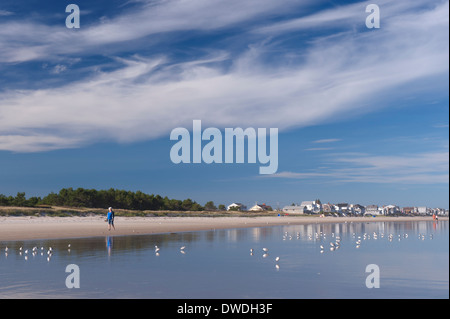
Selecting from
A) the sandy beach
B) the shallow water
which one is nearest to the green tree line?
the sandy beach

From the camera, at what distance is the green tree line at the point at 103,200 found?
290ft

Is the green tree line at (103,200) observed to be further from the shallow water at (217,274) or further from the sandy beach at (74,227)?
the shallow water at (217,274)

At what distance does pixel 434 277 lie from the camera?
16688 mm

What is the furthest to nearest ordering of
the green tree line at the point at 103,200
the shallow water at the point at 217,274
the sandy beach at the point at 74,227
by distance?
the green tree line at the point at 103,200
the sandy beach at the point at 74,227
the shallow water at the point at 217,274

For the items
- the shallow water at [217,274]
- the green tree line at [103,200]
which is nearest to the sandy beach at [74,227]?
the shallow water at [217,274]

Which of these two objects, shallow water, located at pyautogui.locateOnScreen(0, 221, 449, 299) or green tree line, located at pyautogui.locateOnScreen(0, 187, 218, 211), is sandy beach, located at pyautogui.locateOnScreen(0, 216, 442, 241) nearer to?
Answer: shallow water, located at pyautogui.locateOnScreen(0, 221, 449, 299)

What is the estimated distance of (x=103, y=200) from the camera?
352ft

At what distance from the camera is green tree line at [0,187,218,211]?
290ft

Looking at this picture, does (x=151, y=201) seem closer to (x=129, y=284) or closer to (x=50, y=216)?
(x=50, y=216)

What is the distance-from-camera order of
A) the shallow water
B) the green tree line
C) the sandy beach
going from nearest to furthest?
the shallow water → the sandy beach → the green tree line

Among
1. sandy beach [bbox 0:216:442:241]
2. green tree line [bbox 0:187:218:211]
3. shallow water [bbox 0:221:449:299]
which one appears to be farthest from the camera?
green tree line [bbox 0:187:218:211]

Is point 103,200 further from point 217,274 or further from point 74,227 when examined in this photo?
point 217,274
